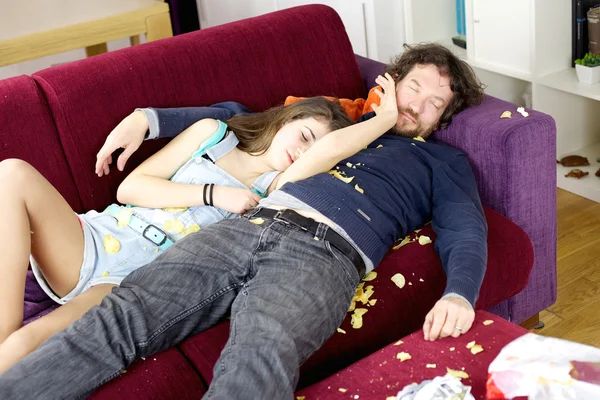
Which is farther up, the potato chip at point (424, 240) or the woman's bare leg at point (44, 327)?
the woman's bare leg at point (44, 327)

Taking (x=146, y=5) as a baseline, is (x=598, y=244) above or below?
below

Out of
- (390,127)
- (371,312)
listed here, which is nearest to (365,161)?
(390,127)

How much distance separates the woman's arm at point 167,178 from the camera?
1.98 m

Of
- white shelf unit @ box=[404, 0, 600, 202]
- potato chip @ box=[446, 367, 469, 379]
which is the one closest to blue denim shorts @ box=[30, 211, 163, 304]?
potato chip @ box=[446, 367, 469, 379]

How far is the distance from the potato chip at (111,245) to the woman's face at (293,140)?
0.46 meters

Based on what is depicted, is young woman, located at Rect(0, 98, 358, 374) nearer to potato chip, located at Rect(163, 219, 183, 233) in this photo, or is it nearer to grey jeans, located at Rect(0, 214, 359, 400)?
potato chip, located at Rect(163, 219, 183, 233)

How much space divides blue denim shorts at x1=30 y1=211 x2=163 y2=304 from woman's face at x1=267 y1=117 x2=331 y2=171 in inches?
15.5

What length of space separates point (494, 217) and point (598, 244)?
0.78 m

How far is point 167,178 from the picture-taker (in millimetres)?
2049

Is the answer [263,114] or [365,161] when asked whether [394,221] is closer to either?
[365,161]

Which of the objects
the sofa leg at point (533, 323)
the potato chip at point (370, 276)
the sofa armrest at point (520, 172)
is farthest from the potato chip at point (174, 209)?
the sofa leg at point (533, 323)

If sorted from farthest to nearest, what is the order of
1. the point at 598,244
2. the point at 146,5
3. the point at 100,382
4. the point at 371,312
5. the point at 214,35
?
the point at 146,5 → the point at 598,244 → the point at 214,35 → the point at 371,312 → the point at 100,382

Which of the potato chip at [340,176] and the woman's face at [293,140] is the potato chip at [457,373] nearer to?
the potato chip at [340,176]

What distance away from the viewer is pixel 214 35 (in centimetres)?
232
